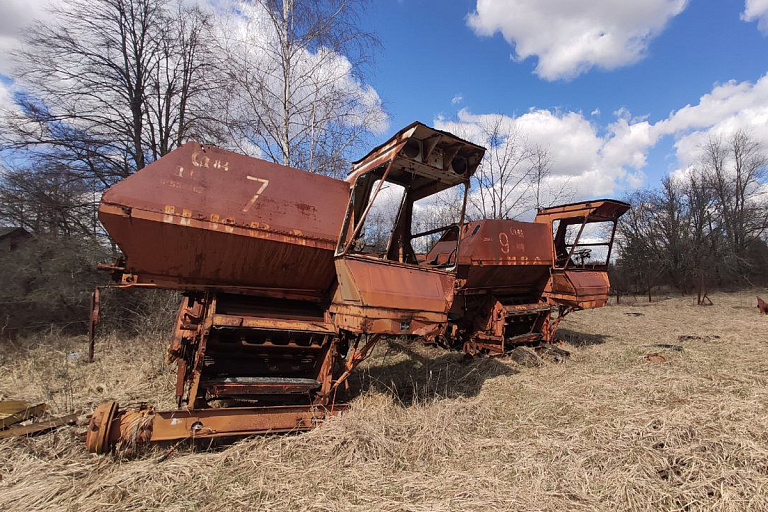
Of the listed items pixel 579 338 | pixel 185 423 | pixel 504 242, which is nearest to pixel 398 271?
pixel 185 423

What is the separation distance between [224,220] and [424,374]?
4500mm

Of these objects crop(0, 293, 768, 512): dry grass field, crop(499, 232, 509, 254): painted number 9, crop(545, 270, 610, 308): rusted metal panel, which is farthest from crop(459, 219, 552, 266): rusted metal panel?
crop(0, 293, 768, 512): dry grass field

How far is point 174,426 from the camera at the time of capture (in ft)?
11.0

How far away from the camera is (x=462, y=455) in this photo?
Result: 3.50m

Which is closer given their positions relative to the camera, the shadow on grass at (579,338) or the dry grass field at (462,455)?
the dry grass field at (462,455)

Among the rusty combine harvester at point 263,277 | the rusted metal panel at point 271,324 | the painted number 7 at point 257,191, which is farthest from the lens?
the painted number 7 at point 257,191

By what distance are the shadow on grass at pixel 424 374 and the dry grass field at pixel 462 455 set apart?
0.08 m

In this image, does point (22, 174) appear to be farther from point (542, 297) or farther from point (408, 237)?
point (542, 297)

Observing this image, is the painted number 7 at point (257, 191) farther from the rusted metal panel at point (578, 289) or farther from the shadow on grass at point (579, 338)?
the shadow on grass at point (579, 338)

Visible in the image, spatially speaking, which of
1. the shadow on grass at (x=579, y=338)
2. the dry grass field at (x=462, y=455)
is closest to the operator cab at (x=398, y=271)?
the dry grass field at (x=462, y=455)

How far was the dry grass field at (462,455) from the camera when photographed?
8.94 feet

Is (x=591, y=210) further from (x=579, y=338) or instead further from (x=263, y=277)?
(x=263, y=277)

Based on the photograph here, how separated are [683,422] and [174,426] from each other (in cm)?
529

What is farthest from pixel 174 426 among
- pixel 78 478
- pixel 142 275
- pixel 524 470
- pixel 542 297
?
pixel 542 297
